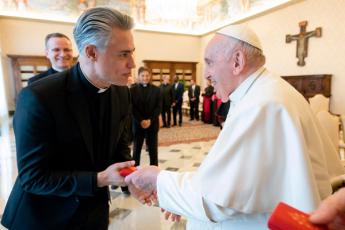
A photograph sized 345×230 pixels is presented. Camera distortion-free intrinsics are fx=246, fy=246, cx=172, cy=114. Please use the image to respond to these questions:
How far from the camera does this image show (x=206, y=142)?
6.62 m

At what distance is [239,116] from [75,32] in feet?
2.73

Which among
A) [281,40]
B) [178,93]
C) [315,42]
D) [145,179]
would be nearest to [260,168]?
[145,179]

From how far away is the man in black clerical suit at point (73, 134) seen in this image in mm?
1020

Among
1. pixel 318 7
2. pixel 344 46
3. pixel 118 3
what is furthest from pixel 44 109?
pixel 118 3

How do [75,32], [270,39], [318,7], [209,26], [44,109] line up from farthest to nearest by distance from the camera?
[209,26] → [270,39] → [318,7] → [75,32] → [44,109]

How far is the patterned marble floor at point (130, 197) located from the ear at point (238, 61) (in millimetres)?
2036

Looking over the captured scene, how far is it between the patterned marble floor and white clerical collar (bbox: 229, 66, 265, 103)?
194 centimetres

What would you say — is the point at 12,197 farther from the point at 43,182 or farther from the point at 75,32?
the point at 75,32

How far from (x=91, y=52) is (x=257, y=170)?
873mm

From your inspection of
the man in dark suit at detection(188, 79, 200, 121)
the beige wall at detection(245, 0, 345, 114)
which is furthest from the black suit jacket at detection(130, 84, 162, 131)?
the beige wall at detection(245, 0, 345, 114)

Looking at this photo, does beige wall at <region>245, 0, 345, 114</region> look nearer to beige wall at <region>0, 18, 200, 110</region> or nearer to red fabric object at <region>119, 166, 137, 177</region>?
beige wall at <region>0, 18, 200, 110</region>

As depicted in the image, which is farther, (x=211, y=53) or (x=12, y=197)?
(x=211, y=53)

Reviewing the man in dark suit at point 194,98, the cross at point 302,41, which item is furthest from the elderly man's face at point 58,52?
the cross at point 302,41

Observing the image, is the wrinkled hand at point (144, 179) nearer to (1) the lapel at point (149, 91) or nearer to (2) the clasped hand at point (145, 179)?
(2) the clasped hand at point (145, 179)
